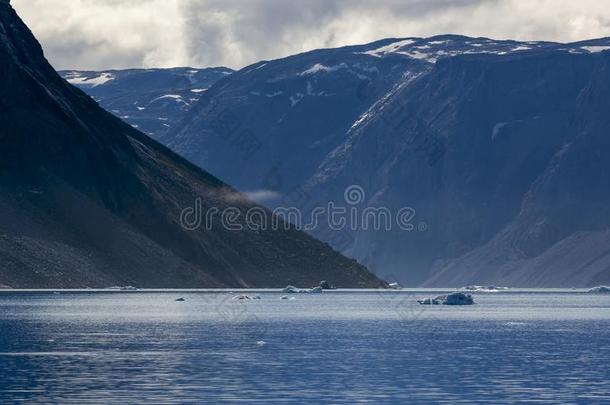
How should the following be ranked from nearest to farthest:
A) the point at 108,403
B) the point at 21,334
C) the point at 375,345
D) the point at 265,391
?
1. the point at 108,403
2. the point at 265,391
3. the point at 375,345
4. the point at 21,334

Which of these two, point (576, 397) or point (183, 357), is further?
point (183, 357)

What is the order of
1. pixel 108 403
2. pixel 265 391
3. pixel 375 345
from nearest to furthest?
pixel 108 403 < pixel 265 391 < pixel 375 345

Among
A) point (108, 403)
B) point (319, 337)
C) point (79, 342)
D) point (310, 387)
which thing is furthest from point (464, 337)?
point (108, 403)

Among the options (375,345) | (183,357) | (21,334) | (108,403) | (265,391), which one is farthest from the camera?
(21,334)

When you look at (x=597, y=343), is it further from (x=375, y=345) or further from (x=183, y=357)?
(x=183, y=357)

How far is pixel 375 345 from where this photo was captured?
486 feet

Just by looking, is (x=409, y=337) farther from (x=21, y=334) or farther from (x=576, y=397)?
(x=576, y=397)

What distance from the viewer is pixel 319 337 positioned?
16288cm

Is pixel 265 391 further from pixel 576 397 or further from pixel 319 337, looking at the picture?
pixel 319 337

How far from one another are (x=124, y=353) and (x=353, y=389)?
39285mm

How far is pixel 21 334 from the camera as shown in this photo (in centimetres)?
16125

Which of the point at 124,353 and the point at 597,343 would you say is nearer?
the point at 124,353

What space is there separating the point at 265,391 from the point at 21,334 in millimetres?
70647

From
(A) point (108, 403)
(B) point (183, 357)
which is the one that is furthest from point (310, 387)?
(B) point (183, 357)
